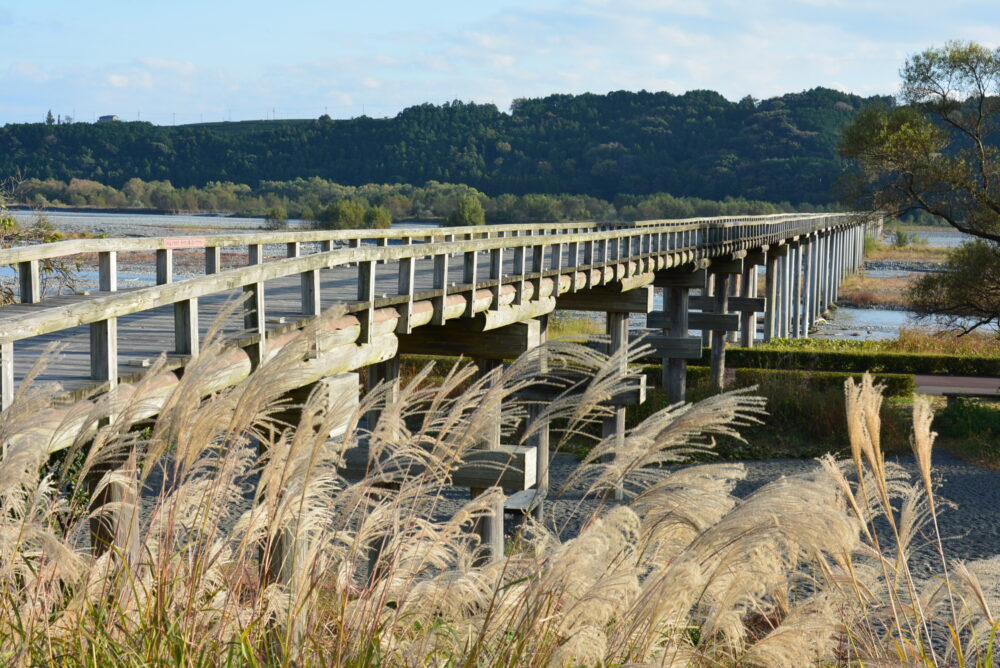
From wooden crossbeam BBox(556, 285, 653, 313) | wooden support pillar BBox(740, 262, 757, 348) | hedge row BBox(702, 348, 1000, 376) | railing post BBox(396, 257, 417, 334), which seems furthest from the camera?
wooden support pillar BBox(740, 262, 757, 348)

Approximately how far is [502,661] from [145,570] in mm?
1271

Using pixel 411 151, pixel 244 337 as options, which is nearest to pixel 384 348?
pixel 244 337

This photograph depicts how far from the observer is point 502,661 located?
10.6 feet

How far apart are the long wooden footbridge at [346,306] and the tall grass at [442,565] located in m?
0.30

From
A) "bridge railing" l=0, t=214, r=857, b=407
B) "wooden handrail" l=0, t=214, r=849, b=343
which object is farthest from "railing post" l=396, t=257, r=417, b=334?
"wooden handrail" l=0, t=214, r=849, b=343

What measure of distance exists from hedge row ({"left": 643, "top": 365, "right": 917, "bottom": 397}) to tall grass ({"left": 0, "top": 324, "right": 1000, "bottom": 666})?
1954cm

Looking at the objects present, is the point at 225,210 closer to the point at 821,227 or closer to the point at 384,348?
the point at 821,227

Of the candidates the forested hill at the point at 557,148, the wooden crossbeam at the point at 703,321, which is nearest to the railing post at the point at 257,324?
the wooden crossbeam at the point at 703,321

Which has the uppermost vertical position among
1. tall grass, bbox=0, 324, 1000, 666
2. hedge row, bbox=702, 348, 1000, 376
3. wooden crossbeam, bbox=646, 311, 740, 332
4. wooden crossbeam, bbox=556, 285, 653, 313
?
tall grass, bbox=0, 324, 1000, 666

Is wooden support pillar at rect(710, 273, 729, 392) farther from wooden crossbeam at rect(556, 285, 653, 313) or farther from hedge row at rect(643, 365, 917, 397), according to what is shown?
wooden crossbeam at rect(556, 285, 653, 313)

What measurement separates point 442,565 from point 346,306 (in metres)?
3.90

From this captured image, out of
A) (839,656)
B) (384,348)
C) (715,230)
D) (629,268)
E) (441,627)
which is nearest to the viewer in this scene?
(441,627)

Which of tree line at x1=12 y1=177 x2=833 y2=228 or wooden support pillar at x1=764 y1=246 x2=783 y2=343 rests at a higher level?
tree line at x1=12 y1=177 x2=833 y2=228

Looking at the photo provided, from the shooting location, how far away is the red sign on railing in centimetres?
680
